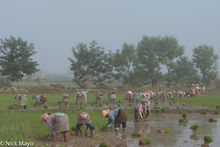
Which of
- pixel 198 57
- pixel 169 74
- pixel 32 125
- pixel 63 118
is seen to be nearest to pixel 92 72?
pixel 169 74

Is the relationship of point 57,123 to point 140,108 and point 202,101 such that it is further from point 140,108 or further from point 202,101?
point 202,101

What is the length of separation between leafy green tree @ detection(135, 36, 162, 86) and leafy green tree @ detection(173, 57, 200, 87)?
13.4 ft

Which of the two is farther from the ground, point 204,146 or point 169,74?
point 169,74

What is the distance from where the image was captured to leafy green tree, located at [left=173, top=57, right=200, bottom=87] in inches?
2036

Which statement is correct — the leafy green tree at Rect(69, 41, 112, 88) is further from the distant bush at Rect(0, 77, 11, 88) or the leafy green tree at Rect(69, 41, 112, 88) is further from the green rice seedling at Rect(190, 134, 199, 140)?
the green rice seedling at Rect(190, 134, 199, 140)

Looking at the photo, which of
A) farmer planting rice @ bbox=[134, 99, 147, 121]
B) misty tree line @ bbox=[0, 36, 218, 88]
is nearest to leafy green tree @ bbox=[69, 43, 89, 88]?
misty tree line @ bbox=[0, 36, 218, 88]

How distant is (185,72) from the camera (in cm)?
5194

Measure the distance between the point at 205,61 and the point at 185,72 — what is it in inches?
218

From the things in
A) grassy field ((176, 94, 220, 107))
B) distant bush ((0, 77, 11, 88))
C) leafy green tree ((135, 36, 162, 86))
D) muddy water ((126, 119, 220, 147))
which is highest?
leafy green tree ((135, 36, 162, 86))

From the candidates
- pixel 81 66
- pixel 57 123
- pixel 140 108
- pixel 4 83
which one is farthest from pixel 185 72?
pixel 57 123

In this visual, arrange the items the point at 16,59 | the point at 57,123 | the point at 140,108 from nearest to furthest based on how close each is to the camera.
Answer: the point at 57,123, the point at 140,108, the point at 16,59

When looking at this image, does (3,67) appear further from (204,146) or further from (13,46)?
(204,146)

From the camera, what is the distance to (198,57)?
54188 millimetres

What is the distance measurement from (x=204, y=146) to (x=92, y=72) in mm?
38493
